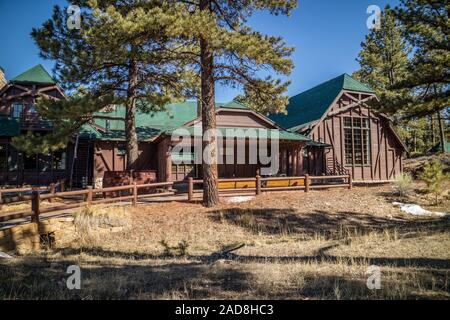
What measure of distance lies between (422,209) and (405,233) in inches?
198

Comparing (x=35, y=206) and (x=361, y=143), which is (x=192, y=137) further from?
(x=361, y=143)

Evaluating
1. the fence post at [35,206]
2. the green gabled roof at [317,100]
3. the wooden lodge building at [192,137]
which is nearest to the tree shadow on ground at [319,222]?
the fence post at [35,206]

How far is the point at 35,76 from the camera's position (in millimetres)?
22422

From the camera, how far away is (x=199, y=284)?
17.5ft

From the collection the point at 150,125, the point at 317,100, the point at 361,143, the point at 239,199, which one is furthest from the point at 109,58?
the point at 361,143

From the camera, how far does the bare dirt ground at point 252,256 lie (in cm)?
504

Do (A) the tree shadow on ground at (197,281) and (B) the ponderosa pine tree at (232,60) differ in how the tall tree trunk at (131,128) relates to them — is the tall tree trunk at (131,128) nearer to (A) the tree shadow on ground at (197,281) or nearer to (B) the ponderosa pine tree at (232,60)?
(B) the ponderosa pine tree at (232,60)

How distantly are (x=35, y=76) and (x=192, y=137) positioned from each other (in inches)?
547

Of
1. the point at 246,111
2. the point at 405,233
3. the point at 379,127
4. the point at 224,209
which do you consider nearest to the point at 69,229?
the point at 224,209

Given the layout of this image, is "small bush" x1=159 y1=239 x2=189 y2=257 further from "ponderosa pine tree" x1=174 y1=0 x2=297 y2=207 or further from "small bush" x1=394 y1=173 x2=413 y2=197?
"small bush" x1=394 y1=173 x2=413 y2=197

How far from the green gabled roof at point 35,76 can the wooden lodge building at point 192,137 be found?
0.21 ft

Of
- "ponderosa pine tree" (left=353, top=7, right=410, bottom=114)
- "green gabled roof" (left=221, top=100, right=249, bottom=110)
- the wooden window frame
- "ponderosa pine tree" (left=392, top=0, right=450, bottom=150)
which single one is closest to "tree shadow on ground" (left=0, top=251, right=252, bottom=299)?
"ponderosa pine tree" (left=392, top=0, right=450, bottom=150)

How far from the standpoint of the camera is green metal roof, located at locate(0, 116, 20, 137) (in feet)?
Result: 65.8
